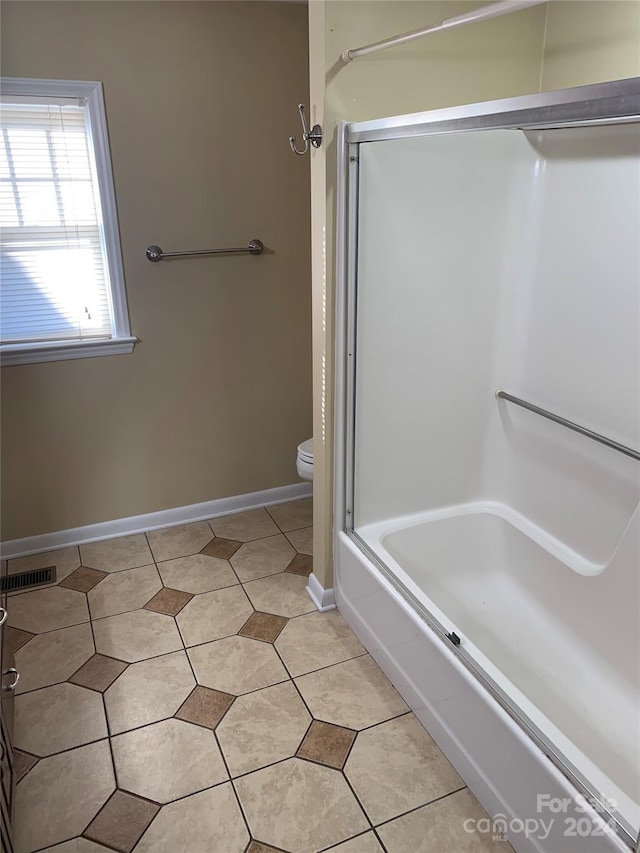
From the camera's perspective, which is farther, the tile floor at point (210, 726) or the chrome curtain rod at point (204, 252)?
the chrome curtain rod at point (204, 252)

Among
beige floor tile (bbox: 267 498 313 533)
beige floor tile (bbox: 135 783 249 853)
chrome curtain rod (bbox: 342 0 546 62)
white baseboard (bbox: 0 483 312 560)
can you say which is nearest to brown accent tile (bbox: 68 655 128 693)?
beige floor tile (bbox: 135 783 249 853)

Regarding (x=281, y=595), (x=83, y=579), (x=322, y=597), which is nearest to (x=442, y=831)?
(x=322, y=597)

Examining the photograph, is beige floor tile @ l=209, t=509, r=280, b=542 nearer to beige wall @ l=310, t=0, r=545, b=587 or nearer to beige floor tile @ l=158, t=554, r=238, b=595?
beige floor tile @ l=158, t=554, r=238, b=595

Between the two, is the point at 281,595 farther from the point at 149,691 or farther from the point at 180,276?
the point at 180,276

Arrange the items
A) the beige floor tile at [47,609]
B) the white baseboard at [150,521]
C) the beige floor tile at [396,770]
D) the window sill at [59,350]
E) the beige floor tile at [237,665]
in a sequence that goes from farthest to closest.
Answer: the white baseboard at [150,521], the window sill at [59,350], the beige floor tile at [47,609], the beige floor tile at [237,665], the beige floor tile at [396,770]

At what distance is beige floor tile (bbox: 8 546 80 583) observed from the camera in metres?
2.67

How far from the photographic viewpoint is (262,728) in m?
1.90

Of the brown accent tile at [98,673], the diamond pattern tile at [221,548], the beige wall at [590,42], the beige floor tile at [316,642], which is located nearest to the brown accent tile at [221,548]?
the diamond pattern tile at [221,548]

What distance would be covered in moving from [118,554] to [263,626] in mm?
830

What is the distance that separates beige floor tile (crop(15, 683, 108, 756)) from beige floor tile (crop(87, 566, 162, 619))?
388 millimetres

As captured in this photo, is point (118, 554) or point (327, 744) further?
point (118, 554)

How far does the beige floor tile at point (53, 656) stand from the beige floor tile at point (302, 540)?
3.02ft

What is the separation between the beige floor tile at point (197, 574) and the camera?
8.43 ft

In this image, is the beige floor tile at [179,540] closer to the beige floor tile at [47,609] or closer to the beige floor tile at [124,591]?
the beige floor tile at [124,591]
